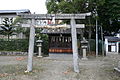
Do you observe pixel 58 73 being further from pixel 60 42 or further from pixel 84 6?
pixel 84 6

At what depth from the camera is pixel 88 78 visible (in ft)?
20.0

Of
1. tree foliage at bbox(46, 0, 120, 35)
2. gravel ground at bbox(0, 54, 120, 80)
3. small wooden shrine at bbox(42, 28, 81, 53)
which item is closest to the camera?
gravel ground at bbox(0, 54, 120, 80)

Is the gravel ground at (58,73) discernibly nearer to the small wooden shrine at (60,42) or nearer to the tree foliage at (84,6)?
the small wooden shrine at (60,42)

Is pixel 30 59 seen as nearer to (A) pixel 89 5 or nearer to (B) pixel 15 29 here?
(A) pixel 89 5

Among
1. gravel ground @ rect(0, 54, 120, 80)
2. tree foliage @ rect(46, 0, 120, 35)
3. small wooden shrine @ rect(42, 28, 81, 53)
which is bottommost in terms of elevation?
gravel ground @ rect(0, 54, 120, 80)

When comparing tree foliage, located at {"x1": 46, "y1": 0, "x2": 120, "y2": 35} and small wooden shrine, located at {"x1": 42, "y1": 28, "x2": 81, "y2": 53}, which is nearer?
tree foliage, located at {"x1": 46, "y1": 0, "x2": 120, "y2": 35}

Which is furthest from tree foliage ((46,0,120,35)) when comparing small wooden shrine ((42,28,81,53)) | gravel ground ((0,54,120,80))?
gravel ground ((0,54,120,80))

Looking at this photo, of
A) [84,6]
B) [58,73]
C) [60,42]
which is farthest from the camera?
[84,6]

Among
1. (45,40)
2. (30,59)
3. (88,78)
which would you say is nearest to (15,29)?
(45,40)

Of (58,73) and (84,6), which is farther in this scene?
(84,6)

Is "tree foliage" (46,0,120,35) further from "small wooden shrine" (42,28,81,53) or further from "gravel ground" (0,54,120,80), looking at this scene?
"gravel ground" (0,54,120,80)

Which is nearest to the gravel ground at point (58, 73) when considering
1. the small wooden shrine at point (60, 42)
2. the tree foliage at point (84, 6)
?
the small wooden shrine at point (60, 42)

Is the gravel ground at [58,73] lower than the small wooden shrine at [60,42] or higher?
lower

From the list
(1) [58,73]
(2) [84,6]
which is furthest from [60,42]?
(1) [58,73]
